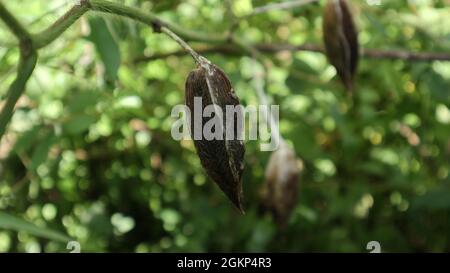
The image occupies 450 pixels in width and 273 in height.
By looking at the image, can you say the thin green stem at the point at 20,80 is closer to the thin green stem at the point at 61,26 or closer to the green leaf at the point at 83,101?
the thin green stem at the point at 61,26

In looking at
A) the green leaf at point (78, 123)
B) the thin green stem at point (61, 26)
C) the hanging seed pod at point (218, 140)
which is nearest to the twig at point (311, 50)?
the green leaf at point (78, 123)

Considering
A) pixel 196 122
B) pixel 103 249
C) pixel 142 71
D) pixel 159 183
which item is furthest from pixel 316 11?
pixel 196 122

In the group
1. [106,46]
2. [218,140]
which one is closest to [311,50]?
[106,46]

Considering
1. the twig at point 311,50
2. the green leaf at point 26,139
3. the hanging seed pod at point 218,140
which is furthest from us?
A: the twig at point 311,50

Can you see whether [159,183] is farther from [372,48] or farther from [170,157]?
[372,48]

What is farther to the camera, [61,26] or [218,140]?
[218,140]

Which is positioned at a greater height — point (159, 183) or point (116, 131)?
point (116, 131)

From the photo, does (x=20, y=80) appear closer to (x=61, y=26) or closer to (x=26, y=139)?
(x=61, y=26)
